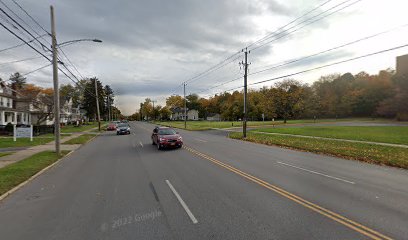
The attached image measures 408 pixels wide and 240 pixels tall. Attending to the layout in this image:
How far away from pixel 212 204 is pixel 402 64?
80.8 metres

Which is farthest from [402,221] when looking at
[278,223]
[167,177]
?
[167,177]

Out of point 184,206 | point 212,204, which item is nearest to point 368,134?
point 212,204

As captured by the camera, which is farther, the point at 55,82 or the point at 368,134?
the point at 368,134

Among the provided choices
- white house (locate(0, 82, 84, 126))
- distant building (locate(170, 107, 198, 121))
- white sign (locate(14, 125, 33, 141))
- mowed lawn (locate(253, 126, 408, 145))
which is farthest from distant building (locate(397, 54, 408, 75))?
distant building (locate(170, 107, 198, 121))

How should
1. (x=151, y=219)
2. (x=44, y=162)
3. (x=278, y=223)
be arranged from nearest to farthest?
(x=278, y=223) < (x=151, y=219) < (x=44, y=162)

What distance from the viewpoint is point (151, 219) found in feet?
18.5

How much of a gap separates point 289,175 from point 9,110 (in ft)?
155

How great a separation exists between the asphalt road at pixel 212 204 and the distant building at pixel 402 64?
67.7 metres

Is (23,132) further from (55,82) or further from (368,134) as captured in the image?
(368,134)

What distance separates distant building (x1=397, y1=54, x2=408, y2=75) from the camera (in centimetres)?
6445

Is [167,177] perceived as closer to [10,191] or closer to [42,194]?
[42,194]

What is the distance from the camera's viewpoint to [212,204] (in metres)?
6.50

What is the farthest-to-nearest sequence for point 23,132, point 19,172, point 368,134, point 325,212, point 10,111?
1. point 10,111
2. point 23,132
3. point 368,134
4. point 19,172
5. point 325,212

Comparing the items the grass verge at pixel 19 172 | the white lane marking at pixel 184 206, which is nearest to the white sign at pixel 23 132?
the grass verge at pixel 19 172
